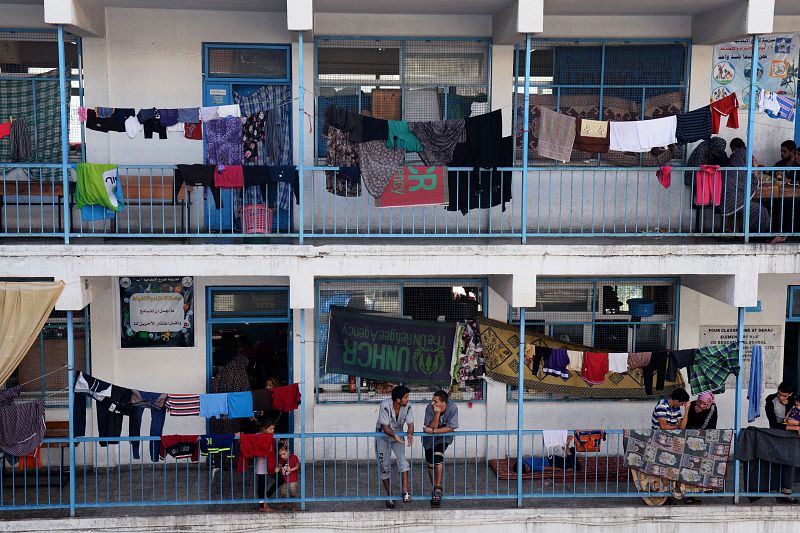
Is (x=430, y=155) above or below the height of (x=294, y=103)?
below

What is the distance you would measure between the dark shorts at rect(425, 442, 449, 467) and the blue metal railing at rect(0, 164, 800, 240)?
2.57m

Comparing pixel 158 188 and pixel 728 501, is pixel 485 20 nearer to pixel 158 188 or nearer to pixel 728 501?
pixel 158 188

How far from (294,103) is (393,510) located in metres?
5.45

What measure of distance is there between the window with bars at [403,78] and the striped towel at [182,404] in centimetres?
377

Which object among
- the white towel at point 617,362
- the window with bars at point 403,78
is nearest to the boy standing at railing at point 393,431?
the white towel at point 617,362

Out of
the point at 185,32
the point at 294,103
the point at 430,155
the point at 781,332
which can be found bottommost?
the point at 781,332

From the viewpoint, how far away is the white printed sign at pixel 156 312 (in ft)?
38.1

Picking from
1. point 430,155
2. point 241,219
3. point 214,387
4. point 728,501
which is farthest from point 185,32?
point 728,501

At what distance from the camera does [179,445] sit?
33.0 ft

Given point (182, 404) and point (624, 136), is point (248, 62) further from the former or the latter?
point (624, 136)

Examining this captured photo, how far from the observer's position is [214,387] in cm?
1145

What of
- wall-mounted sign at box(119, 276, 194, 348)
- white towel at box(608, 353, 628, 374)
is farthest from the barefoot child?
white towel at box(608, 353, 628, 374)

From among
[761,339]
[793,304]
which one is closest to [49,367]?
[761,339]

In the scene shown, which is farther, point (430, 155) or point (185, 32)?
point (185, 32)
